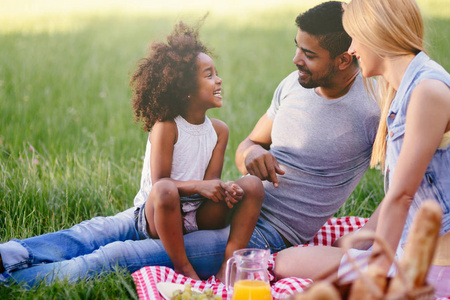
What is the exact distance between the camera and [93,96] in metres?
6.14

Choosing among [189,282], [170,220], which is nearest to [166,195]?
[170,220]

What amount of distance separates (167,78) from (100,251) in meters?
0.86

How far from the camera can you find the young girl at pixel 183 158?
2.47 m

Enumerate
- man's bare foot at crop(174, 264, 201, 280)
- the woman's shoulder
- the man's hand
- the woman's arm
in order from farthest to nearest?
the woman's shoulder < the man's hand < man's bare foot at crop(174, 264, 201, 280) < the woman's arm

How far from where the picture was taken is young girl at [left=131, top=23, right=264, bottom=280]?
2.47 metres

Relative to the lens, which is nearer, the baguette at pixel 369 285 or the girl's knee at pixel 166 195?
the baguette at pixel 369 285

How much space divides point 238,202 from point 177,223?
0.95 feet

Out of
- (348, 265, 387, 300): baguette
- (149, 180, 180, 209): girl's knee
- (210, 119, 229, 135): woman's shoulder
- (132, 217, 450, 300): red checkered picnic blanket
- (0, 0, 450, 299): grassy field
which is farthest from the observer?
(0, 0, 450, 299): grassy field

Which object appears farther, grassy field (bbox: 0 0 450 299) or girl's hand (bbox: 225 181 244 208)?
grassy field (bbox: 0 0 450 299)

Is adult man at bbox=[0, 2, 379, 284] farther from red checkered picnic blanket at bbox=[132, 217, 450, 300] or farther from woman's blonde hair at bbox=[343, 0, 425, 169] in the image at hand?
woman's blonde hair at bbox=[343, 0, 425, 169]

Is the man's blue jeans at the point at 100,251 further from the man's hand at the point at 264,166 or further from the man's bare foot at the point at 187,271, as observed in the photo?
the man's hand at the point at 264,166

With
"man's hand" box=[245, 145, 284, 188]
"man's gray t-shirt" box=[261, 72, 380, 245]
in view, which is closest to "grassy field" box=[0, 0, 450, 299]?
"man's gray t-shirt" box=[261, 72, 380, 245]

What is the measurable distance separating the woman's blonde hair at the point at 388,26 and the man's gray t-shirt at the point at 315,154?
1.87 ft

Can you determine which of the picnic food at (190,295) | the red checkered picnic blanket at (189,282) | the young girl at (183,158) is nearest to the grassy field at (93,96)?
the red checkered picnic blanket at (189,282)
